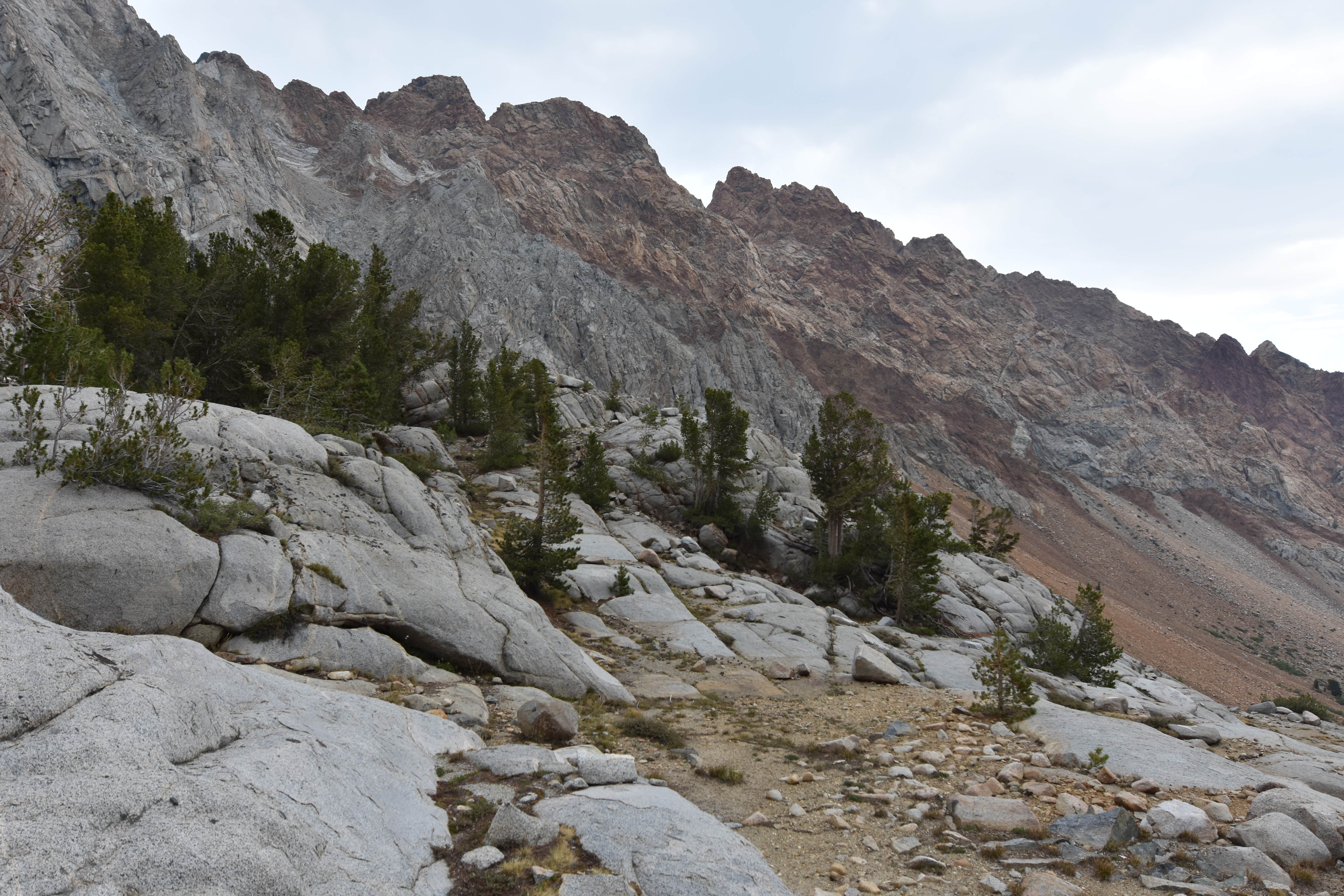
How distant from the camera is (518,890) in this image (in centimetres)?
521

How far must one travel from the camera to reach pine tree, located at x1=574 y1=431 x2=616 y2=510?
33.5 meters

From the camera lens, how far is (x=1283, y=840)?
6996mm

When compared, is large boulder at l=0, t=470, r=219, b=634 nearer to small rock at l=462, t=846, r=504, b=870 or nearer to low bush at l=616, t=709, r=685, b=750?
small rock at l=462, t=846, r=504, b=870

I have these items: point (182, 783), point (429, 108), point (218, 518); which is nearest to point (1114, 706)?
point (182, 783)

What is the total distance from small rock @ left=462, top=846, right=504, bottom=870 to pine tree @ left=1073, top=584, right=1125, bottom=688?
91.0ft

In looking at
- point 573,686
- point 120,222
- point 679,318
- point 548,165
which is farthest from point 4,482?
point 548,165

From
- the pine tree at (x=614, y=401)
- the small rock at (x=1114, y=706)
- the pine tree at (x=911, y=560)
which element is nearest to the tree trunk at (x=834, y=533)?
the pine tree at (x=911, y=560)

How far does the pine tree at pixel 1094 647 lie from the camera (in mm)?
26031

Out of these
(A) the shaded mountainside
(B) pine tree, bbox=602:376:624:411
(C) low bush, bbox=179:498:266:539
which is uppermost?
(A) the shaded mountainside

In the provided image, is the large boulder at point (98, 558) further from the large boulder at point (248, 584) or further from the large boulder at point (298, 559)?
the large boulder at point (248, 584)

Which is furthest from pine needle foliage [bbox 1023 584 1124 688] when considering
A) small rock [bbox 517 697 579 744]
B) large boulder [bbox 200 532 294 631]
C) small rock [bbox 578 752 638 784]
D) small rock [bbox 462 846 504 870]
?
large boulder [bbox 200 532 294 631]

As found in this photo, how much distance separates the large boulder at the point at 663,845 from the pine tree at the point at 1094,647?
25434 mm

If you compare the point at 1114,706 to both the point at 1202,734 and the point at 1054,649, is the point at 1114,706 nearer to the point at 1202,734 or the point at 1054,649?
the point at 1202,734

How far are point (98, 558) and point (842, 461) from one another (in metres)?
33.6
